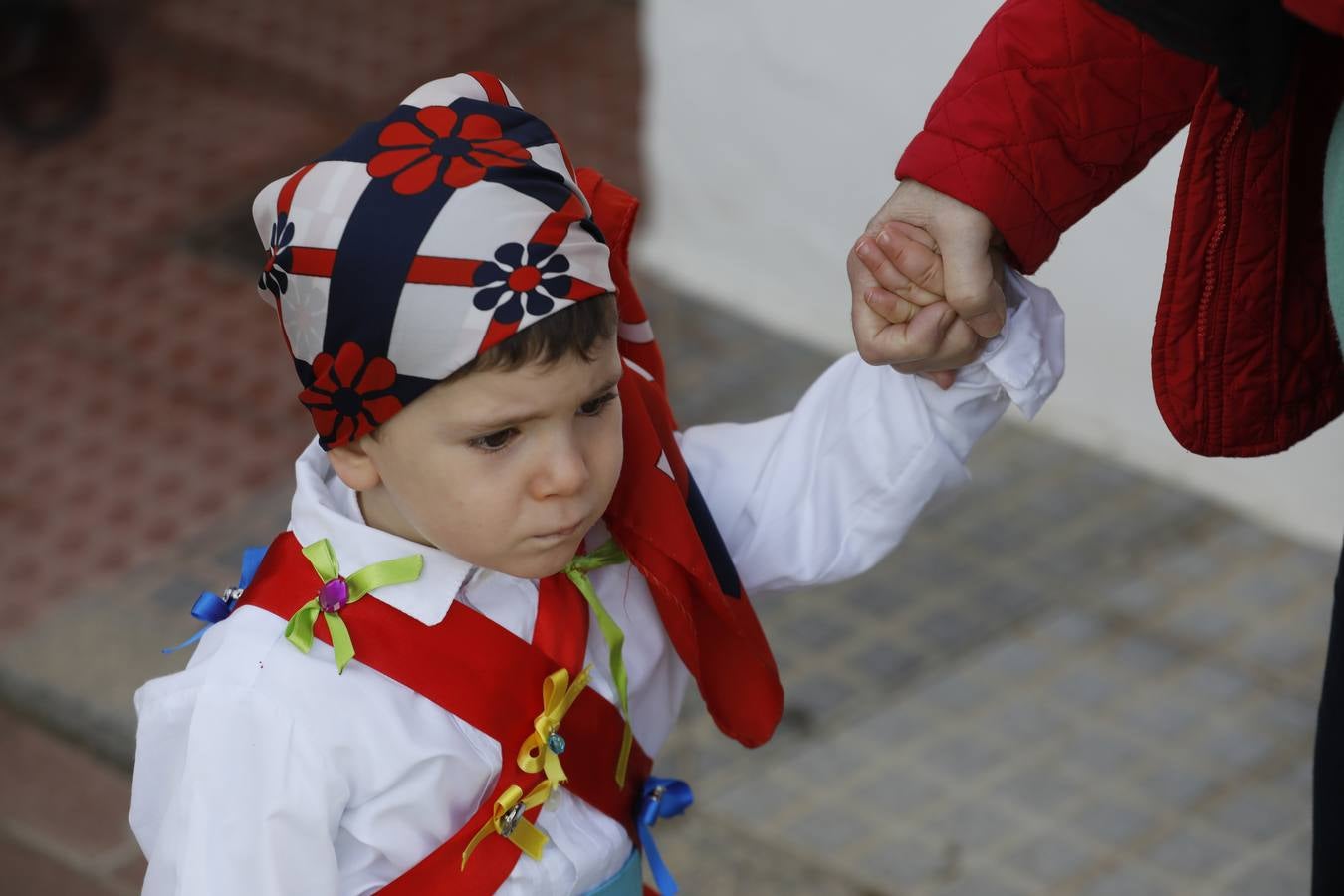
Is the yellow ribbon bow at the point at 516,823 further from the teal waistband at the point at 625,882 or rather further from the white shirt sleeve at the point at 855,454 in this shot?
the white shirt sleeve at the point at 855,454

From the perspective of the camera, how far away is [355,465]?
6.04 feet

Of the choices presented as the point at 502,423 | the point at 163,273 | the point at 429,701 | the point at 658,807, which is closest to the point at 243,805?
the point at 429,701

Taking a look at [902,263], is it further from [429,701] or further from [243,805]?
[243,805]

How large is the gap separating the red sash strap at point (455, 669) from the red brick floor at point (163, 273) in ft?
5.12

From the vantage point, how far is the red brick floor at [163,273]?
12.5 ft

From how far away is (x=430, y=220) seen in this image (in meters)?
1.67

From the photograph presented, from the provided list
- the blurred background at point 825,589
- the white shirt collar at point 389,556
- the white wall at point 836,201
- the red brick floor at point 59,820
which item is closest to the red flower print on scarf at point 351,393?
the white shirt collar at point 389,556

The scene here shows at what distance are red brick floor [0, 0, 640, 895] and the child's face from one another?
1733mm

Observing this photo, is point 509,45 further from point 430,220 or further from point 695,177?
point 430,220

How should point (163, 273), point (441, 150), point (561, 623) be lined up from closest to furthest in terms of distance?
point (441, 150)
point (561, 623)
point (163, 273)

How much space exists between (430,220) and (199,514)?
260 cm

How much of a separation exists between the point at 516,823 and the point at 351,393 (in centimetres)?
49

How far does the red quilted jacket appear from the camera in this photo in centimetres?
179

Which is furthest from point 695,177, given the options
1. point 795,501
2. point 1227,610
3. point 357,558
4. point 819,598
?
point 357,558
